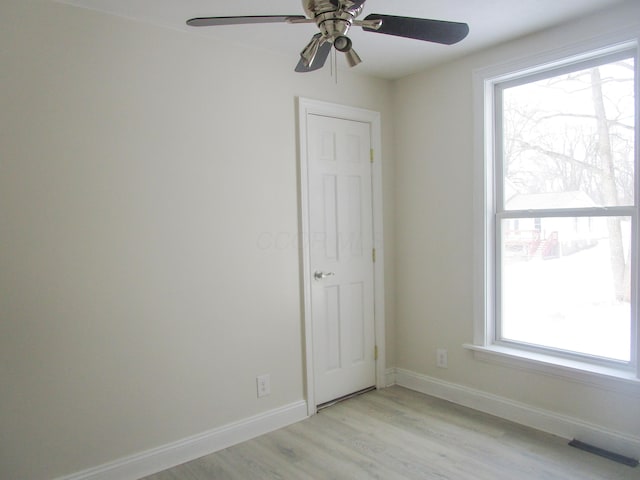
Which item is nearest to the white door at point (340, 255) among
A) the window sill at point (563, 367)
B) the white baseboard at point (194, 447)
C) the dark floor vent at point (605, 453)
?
the white baseboard at point (194, 447)

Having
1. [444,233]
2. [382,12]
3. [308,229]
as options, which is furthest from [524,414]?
[382,12]

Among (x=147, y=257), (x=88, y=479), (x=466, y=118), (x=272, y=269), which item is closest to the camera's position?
(x=88, y=479)

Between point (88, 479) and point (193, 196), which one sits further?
point (193, 196)

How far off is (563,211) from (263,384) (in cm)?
219

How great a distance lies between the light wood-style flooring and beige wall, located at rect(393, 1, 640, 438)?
274mm

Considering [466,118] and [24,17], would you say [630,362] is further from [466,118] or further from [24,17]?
[24,17]

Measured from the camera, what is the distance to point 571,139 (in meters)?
2.61

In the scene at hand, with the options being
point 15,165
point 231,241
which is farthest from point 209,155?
point 15,165

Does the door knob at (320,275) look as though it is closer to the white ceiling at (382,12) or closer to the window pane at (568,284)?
the window pane at (568,284)

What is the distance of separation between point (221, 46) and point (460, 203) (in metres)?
1.93

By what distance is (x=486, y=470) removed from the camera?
89.4 inches

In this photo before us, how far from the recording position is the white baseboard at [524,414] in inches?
93.7

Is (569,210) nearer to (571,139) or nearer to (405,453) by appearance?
(571,139)

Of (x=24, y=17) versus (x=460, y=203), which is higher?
(x=24, y=17)
